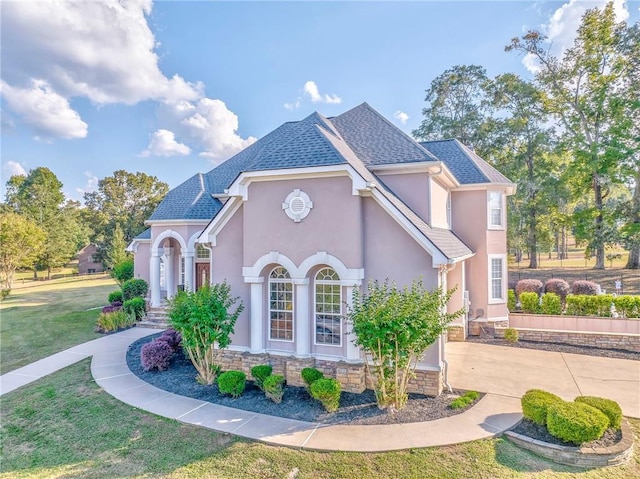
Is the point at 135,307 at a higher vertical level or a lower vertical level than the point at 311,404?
higher

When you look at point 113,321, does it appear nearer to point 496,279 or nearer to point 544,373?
point 544,373

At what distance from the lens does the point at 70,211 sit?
213ft

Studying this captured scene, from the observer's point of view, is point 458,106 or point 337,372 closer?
point 337,372

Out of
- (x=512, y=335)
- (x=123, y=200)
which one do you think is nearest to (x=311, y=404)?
(x=512, y=335)

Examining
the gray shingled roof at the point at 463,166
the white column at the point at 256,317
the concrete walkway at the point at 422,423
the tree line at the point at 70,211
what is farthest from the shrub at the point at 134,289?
the tree line at the point at 70,211

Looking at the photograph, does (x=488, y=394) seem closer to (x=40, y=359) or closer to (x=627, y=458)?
(x=627, y=458)

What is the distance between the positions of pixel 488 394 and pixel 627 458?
10.5 feet

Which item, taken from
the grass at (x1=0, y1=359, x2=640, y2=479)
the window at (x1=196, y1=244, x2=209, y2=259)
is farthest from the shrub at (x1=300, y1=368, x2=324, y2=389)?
the window at (x1=196, y1=244, x2=209, y2=259)

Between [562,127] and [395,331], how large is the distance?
124 feet

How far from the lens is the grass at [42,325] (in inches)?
588

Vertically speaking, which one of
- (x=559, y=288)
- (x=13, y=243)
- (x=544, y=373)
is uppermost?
(x=13, y=243)

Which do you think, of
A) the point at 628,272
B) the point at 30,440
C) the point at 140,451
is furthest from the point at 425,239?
the point at 628,272

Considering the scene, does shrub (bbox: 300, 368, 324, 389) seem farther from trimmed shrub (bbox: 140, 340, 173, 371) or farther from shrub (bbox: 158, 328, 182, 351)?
shrub (bbox: 158, 328, 182, 351)

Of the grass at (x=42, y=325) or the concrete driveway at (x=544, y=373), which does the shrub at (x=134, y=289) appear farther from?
the concrete driveway at (x=544, y=373)
